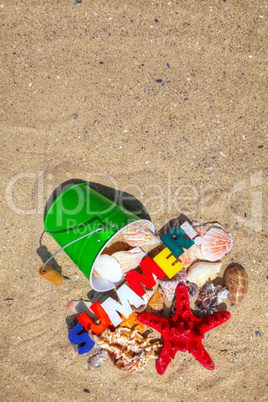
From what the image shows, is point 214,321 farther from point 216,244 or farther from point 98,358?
point 98,358

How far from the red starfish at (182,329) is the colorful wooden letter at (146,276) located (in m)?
0.27

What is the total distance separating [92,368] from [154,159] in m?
2.42

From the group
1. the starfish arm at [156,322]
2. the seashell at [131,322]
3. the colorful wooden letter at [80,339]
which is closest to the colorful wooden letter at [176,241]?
the starfish arm at [156,322]

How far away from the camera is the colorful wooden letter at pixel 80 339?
2.66 metres

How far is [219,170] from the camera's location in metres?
2.89

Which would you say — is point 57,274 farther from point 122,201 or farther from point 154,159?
point 154,159

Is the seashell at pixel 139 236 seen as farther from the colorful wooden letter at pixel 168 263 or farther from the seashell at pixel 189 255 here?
the seashell at pixel 189 255

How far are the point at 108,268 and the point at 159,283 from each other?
631mm

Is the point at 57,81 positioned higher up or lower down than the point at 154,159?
higher up

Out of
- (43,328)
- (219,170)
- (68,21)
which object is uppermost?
(68,21)

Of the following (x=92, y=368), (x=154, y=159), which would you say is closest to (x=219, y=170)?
(x=154, y=159)

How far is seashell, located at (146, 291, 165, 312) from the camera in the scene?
9.29 ft

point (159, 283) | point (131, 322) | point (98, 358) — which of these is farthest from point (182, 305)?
point (98, 358)

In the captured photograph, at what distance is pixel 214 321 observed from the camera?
106 inches
